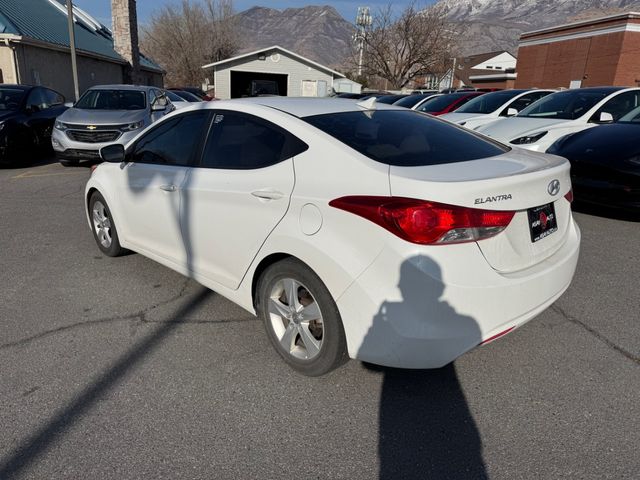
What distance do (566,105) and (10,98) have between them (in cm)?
1106

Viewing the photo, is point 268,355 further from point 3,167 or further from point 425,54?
point 425,54

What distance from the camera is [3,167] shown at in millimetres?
→ 10344

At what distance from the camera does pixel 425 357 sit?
7.92ft

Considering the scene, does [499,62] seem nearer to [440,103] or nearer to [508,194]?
[440,103]

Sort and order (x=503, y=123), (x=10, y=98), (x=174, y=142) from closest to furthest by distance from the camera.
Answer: (x=174, y=142), (x=503, y=123), (x=10, y=98)

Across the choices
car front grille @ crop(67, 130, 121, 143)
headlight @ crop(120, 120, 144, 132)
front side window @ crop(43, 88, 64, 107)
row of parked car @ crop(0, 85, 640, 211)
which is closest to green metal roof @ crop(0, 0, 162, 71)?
front side window @ crop(43, 88, 64, 107)

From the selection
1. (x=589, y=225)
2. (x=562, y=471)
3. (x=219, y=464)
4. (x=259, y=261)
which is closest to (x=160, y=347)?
(x=259, y=261)

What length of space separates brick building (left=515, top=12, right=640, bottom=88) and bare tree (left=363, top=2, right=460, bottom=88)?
702cm

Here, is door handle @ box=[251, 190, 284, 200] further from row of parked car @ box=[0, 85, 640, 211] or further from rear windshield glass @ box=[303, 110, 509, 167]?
row of parked car @ box=[0, 85, 640, 211]

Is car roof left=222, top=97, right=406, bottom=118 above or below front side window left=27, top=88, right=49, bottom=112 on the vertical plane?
above

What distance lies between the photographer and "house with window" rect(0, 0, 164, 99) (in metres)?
18.0

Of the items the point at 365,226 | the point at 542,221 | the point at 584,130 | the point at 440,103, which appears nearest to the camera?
the point at 365,226

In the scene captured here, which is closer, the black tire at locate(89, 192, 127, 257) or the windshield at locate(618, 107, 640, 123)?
the black tire at locate(89, 192, 127, 257)

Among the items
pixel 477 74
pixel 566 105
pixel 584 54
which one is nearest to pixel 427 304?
pixel 566 105
